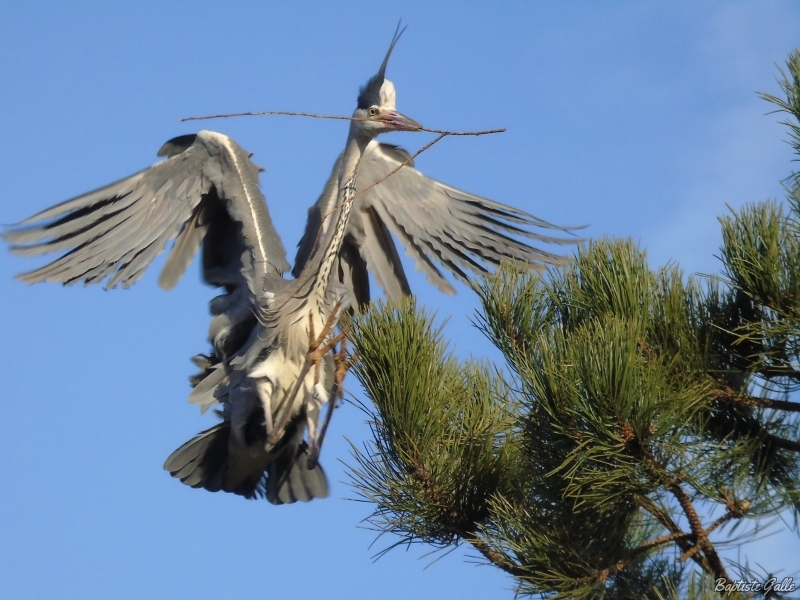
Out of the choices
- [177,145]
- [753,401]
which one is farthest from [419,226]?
[753,401]

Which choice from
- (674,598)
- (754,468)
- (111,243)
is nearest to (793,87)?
(754,468)

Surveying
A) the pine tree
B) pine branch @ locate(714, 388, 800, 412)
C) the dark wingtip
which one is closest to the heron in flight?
the dark wingtip

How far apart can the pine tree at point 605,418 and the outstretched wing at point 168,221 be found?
1871 mm

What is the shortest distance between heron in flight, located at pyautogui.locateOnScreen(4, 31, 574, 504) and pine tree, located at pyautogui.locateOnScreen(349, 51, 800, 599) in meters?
1.63

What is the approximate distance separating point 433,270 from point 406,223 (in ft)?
0.98

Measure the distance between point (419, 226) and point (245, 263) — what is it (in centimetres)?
100

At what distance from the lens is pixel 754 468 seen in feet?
7.44

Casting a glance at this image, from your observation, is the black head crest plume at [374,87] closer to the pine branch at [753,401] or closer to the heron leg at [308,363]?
the heron leg at [308,363]

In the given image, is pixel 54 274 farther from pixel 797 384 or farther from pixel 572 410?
pixel 797 384


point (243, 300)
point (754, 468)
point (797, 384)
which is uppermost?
point (243, 300)

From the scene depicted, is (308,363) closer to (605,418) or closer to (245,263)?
(245,263)

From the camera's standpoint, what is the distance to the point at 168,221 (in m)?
Result: 4.41

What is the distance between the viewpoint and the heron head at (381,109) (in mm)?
4426

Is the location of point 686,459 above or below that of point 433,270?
below
